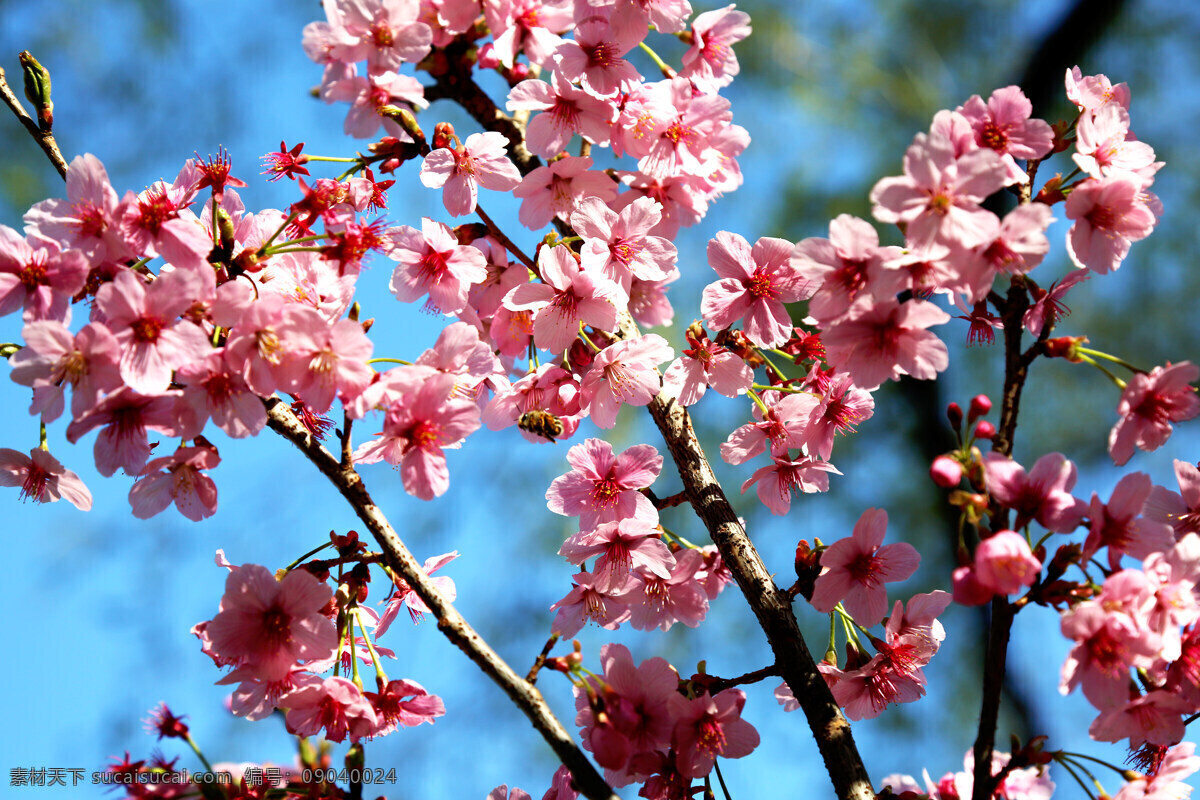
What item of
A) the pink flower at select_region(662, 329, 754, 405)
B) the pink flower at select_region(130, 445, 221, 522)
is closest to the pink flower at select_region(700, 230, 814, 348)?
the pink flower at select_region(662, 329, 754, 405)

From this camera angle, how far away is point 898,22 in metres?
5.76

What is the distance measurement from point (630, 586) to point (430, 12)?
1.03 meters

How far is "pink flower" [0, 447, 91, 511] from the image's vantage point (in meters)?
1.15

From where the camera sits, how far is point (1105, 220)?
109cm

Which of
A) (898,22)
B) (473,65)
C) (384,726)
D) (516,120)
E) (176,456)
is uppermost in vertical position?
(898,22)

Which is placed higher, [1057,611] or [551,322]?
[551,322]

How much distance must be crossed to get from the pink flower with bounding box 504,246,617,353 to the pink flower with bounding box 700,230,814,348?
162 mm

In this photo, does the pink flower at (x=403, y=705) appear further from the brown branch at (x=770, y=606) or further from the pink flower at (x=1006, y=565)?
the pink flower at (x=1006, y=565)

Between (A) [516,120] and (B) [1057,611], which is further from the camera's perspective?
(A) [516,120]

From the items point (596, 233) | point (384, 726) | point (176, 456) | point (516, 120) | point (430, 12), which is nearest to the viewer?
point (176, 456)

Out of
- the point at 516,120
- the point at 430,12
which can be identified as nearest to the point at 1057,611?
the point at 516,120

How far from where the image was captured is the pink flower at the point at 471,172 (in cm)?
142

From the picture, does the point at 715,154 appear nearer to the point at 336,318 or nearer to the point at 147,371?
the point at 336,318

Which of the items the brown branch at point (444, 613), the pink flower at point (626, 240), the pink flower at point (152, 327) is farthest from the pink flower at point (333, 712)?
the pink flower at point (626, 240)
